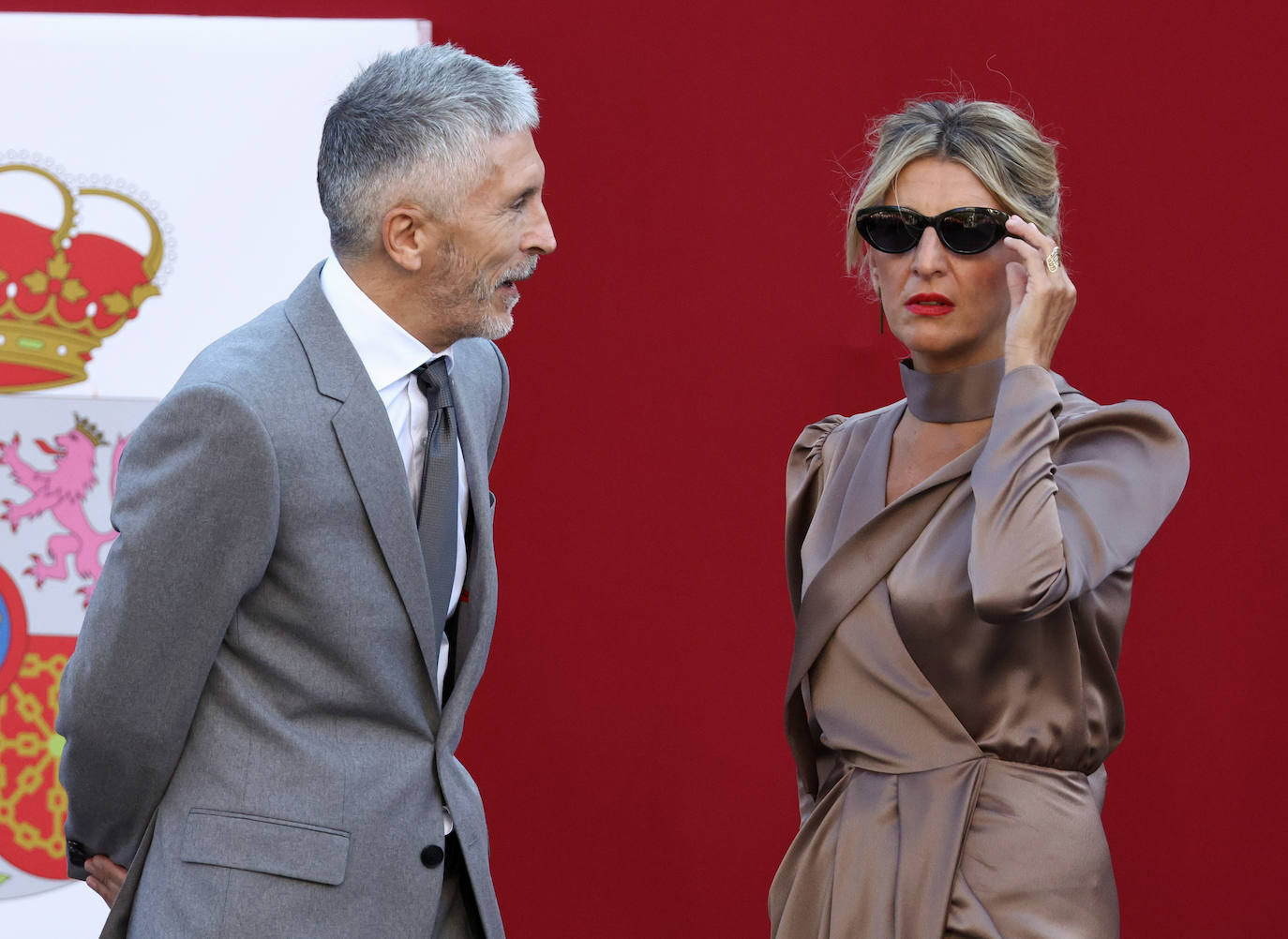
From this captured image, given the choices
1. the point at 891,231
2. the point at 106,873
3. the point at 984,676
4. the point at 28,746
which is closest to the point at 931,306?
the point at 891,231

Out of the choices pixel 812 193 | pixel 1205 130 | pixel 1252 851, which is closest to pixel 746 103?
pixel 812 193

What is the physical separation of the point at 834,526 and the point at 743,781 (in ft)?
4.48

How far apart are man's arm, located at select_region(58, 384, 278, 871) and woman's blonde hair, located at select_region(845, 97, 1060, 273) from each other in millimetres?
1134

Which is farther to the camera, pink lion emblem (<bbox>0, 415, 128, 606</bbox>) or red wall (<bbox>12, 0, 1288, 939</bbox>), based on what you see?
red wall (<bbox>12, 0, 1288, 939</bbox>)

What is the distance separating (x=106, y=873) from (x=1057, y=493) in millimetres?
1535

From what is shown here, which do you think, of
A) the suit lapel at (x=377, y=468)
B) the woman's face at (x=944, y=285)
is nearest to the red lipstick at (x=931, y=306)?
the woman's face at (x=944, y=285)

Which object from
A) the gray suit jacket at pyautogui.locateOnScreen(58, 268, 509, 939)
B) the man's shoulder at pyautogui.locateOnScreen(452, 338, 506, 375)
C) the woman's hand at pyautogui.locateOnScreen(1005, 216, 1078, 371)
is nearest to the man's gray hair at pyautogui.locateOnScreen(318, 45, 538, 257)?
the gray suit jacket at pyautogui.locateOnScreen(58, 268, 509, 939)

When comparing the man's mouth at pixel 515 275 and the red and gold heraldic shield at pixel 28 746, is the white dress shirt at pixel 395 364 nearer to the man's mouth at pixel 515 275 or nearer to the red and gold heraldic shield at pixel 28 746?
the man's mouth at pixel 515 275

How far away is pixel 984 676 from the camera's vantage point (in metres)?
2.11

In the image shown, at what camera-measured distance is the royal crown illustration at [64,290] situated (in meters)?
3.29

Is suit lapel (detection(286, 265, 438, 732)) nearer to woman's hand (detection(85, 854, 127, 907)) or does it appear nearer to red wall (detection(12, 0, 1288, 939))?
woman's hand (detection(85, 854, 127, 907))

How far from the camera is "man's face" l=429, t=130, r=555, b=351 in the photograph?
213 centimetres

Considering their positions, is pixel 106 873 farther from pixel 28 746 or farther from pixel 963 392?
pixel 963 392

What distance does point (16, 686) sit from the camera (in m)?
3.30
